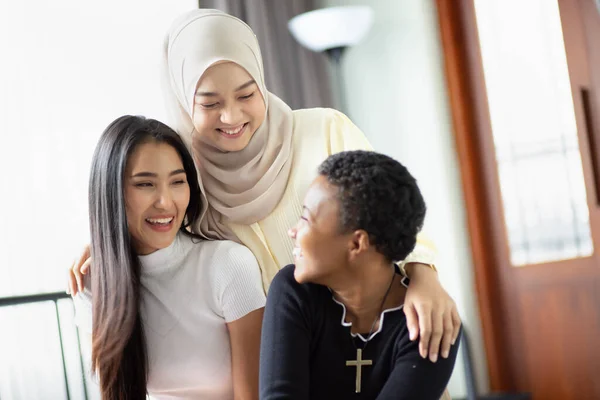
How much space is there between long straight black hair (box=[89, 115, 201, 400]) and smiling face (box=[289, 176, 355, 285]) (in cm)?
42

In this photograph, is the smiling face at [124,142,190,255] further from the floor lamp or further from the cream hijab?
the floor lamp

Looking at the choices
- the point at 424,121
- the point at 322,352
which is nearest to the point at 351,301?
the point at 322,352

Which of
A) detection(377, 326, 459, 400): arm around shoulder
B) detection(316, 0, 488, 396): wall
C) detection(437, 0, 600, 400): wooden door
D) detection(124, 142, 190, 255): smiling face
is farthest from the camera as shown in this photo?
detection(316, 0, 488, 396): wall

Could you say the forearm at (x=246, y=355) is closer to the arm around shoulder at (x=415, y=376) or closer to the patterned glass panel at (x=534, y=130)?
the arm around shoulder at (x=415, y=376)

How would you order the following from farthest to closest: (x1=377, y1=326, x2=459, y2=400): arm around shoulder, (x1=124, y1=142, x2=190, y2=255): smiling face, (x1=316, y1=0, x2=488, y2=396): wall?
(x1=316, y1=0, x2=488, y2=396): wall
(x1=124, y1=142, x2=190, y2=255): smiling face
(x1=377, y1=326, x2=459, y2=400): arm around shoulder

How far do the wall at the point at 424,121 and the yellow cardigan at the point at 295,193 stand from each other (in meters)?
2.37

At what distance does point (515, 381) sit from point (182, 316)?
269 centimetres

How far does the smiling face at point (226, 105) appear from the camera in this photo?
1.78m

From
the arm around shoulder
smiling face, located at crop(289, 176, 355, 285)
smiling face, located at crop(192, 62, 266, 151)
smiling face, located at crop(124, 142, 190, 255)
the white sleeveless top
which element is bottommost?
the arm around shoulder

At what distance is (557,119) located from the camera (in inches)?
149

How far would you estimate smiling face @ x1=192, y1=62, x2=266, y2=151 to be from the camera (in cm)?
178

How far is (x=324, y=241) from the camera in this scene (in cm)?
151

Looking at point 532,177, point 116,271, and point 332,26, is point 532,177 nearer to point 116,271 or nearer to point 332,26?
point 332,26

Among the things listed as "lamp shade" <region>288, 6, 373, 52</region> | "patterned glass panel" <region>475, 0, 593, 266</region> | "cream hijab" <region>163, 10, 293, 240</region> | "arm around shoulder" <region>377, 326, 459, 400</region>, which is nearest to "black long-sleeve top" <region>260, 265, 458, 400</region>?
"arm around shoulder" <region>377, 326, 459, 400</region>
